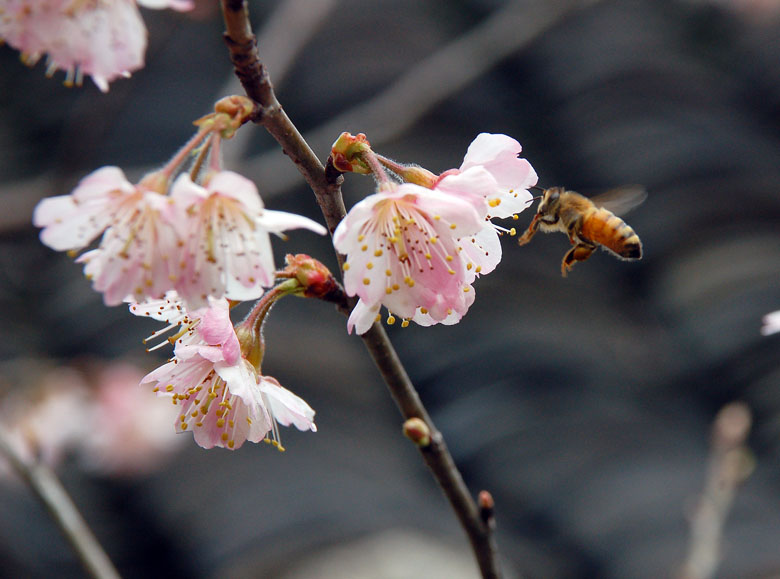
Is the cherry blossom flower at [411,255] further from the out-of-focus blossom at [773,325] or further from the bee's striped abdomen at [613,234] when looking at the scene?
the out-of-focus blossom at [773,325]

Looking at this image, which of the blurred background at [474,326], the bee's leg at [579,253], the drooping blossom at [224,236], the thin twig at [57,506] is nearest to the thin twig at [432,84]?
the blurred background at [474,326]

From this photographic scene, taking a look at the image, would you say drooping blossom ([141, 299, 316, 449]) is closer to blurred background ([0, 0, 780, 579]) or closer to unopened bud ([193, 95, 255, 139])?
unopened bud ([193, 95, 255, 139])

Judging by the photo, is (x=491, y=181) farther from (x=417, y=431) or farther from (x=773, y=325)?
(x=773, y=325)

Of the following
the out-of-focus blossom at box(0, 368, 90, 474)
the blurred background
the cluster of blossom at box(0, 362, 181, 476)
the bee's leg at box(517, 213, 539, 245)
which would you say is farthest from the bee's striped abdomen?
the cluster of blossom at box(0, 362, 181, 476)

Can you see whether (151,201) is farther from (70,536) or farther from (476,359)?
(476,359)

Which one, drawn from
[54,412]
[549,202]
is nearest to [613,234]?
[549,202]

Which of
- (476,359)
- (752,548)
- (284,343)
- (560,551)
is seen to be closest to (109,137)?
(284,343)

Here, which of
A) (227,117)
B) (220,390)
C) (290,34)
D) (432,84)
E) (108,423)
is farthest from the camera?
(108,423)
